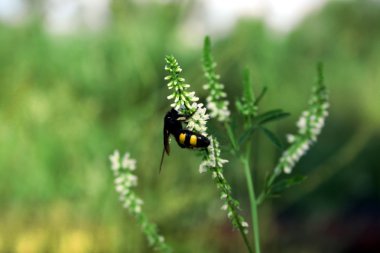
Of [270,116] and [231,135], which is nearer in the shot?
[231,135]

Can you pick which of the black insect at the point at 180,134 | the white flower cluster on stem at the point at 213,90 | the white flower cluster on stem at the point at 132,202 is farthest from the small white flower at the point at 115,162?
the white flower cluster on stem at the point at 213,90

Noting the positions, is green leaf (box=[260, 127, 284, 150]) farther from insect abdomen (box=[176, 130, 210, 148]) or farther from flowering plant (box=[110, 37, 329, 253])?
insect abdomen (box=[176, 130, 210, 148])

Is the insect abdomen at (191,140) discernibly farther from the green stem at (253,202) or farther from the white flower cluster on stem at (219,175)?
the green stem at (253,202)

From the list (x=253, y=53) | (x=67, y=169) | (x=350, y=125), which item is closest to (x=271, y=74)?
(x=253, y=53)

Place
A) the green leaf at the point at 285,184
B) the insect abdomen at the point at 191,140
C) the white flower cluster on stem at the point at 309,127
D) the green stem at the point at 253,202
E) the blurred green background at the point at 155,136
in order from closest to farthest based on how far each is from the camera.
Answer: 1. the insect abdomen at the point at 191,140
2. the green stem at the point at 253,202
3. the green leaf at the point at 285,184
4. the white flower cluster on stem at the point at 309,127
5. the blurred green background at the point at 155,136

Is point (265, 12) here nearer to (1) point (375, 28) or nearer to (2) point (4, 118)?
(2) point (4, 118)

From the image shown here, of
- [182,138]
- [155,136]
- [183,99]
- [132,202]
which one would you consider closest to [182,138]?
[182,138]

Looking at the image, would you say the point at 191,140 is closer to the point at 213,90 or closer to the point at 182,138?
the point at 182,138
